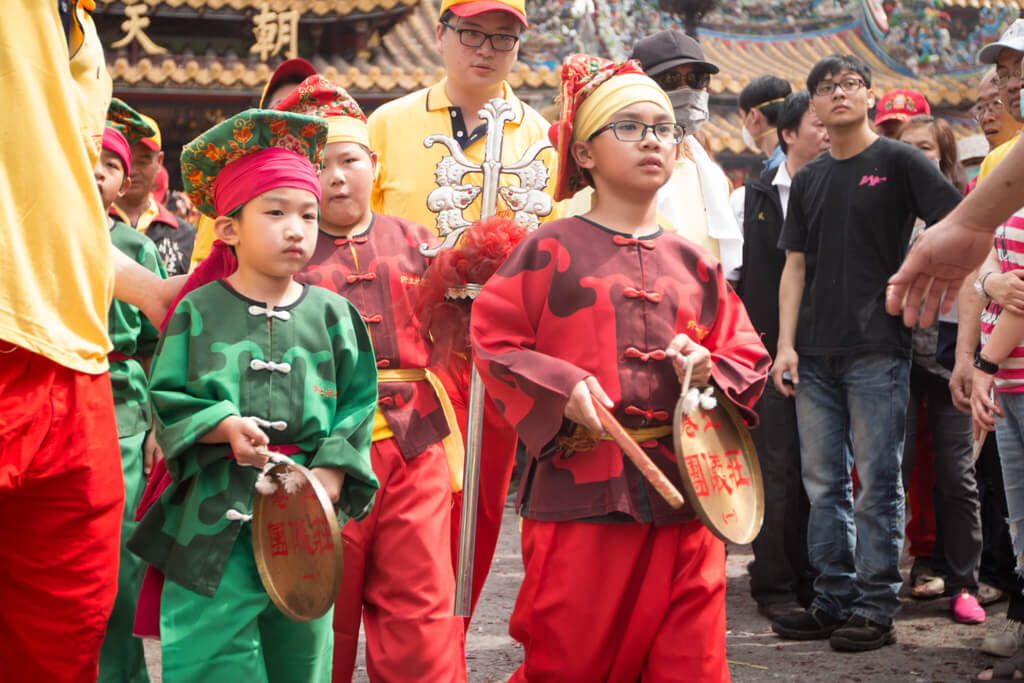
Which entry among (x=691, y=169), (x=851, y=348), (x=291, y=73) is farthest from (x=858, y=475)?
(x=291, y=73)

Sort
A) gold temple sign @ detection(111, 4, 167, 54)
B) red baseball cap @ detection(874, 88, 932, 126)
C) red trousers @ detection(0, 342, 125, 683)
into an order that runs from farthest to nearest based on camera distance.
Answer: gold temple sign @ detection(111, 4, 167, 54) → red baseball cap @ detection(874, 88, 932, 126) → red trousers @ detection(0, 342, 125, 683)

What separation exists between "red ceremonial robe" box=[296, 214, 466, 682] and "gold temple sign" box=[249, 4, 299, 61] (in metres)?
10.6

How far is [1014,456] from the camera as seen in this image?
3.99m

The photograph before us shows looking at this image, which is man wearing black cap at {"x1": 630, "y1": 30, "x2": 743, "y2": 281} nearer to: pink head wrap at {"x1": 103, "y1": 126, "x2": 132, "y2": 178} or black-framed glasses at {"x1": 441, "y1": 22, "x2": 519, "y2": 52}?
black-framed glasses at {"x1": 441, "y1": 22, "x2": 519, "y2": 52}

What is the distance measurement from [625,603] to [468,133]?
1.86 meters

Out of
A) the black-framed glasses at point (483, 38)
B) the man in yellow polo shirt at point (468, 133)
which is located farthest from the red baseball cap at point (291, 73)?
the black-framed glasses at point (483, 38)

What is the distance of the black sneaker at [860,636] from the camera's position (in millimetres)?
4488

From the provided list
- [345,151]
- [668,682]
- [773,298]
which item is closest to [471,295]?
[345,151]

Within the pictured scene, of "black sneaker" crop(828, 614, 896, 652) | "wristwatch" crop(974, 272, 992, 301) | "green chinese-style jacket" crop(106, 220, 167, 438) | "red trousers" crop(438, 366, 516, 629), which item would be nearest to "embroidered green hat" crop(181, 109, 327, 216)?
"green chinese-style jacket" crop(106, 220, 167, 438)

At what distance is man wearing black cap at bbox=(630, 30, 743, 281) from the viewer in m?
4.65

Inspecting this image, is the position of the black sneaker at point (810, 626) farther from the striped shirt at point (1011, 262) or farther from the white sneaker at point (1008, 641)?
the striped shirt at point (1011, 262)

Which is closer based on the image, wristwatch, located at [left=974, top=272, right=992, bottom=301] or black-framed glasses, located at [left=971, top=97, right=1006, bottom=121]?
wristwatch, located at [left=974, top=272, right=992, bottom=301]

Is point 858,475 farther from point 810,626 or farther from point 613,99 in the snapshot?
point 613,99

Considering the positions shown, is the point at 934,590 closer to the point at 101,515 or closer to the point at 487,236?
the point at 487,236
